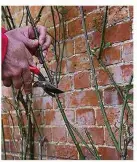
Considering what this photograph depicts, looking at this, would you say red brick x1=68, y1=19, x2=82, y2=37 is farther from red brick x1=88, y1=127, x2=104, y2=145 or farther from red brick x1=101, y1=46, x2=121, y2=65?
red brick x1=88, y1=127, x2=104, y2=145

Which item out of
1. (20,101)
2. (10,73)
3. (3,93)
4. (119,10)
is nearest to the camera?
(10,73)

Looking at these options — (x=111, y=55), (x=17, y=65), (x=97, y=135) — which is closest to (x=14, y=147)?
(x=97, y=135)

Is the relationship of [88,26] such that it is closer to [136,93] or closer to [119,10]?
[119,10]

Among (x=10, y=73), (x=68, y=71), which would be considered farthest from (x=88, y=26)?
(x=10, y=73)

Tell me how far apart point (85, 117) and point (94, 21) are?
0.47 m

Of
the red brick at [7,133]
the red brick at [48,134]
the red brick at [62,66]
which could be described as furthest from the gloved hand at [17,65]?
the red brick at [7,133]

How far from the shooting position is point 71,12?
1760 mm

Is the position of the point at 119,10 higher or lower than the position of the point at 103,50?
higher

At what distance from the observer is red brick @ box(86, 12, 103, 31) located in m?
1.59

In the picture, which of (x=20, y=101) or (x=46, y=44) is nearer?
(x=46, y=44)

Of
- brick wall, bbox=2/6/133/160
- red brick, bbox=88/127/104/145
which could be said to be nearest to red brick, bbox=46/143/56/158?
brick wall, bbox=2/6/133/160

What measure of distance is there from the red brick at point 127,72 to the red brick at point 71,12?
1.36 ft

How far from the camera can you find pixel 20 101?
2.09 m

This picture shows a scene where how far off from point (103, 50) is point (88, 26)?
162 millimetres
